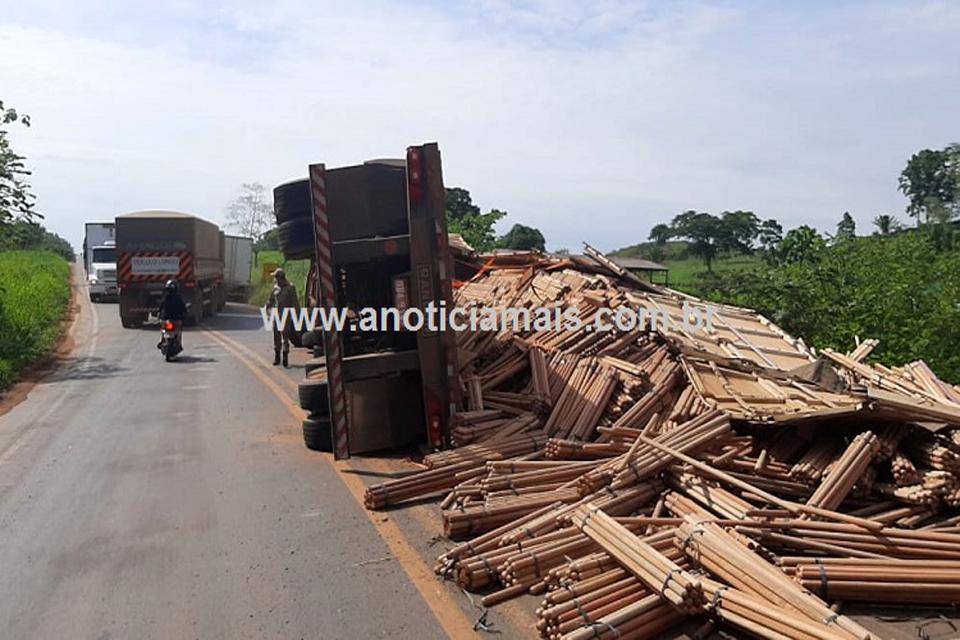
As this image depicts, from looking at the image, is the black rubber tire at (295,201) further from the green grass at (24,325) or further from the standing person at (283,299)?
the green grass at (24,325)

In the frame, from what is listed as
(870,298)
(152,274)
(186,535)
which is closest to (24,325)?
(152,274)

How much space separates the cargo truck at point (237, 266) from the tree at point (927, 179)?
4176 centimetres

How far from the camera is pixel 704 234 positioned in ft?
199

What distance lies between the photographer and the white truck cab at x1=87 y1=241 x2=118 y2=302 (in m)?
35.7

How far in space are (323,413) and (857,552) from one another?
5.95 metres

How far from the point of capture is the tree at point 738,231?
59375 mm

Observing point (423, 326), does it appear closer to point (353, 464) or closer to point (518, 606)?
point (353, 464)

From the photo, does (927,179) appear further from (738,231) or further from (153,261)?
(153,261)

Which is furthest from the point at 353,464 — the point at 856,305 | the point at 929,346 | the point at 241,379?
the point at 856,305

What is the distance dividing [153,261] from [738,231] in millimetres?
45318

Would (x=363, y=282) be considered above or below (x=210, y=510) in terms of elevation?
above

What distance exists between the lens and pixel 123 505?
721cm

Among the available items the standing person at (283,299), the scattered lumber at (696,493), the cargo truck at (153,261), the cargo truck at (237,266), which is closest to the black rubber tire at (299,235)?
the scattered lumber at (696,493)

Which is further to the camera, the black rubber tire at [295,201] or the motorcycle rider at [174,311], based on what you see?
the motorcycle rider at [174,311]
